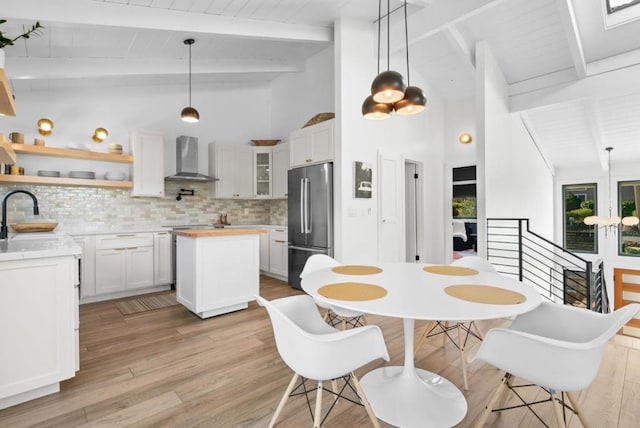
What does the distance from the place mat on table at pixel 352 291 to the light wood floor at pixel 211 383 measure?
0.72m

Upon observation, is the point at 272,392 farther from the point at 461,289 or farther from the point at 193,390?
the point at 461,289

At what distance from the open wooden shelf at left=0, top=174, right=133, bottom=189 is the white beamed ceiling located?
1.15 meters

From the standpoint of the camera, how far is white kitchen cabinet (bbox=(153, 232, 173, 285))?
14.7 feet

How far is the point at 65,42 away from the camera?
362 centimetres

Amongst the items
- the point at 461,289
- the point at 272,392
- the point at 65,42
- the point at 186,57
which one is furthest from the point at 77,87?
the point at 461,289

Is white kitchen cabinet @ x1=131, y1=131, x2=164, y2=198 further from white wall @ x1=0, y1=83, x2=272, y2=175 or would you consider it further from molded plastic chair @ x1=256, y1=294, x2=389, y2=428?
molded plastic chair @ x1=256, y1=294, x2=389, y2=428

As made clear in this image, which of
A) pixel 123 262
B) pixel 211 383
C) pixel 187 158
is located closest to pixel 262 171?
pixel 187 158

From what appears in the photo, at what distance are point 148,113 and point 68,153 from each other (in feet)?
4.41

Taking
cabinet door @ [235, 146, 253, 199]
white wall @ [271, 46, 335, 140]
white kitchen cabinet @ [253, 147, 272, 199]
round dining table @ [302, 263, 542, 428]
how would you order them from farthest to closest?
white kitchen cabinet @ [253, 147, 272, 199]
cabinet door @ [235, 146, 253, 199]
white wall @ [271, 46, 335, 140]
round dining table @ [302, 263, 542, 428]

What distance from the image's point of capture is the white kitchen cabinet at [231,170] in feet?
18.4

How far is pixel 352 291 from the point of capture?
1679 millimetres

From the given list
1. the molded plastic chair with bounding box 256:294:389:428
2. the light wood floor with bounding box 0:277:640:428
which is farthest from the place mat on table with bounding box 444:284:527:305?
the light wood floor with bounding box 0:277:640:428

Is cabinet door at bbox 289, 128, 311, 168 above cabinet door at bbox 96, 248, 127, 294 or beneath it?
above

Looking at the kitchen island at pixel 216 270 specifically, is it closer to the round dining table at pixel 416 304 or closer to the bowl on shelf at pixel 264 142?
the round dining table at pixel 416 304
